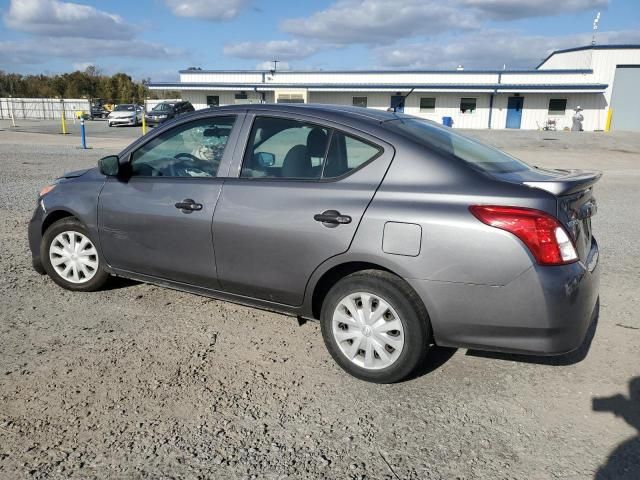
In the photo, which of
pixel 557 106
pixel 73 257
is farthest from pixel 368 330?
pixel 557 106

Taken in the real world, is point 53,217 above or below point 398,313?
above

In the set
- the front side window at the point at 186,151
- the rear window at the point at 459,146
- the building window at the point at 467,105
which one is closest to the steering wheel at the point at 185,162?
the front side window at the point at 186,151

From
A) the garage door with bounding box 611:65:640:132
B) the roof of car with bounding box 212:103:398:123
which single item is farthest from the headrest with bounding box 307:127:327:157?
the garage door with bounding box 611:65:640:132

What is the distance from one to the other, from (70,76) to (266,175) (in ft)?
250

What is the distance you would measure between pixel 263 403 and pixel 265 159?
65.2 inches

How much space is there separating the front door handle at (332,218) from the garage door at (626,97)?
45.4 metres

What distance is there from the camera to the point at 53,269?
15.2ft

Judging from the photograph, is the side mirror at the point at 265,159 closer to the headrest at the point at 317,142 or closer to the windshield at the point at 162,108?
the headrest at the point at 317,142

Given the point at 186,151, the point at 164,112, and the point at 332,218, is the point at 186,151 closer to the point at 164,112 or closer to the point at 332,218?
the point at 332,218

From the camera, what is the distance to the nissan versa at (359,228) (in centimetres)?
287

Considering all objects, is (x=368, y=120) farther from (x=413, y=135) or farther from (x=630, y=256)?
(x=630, y=256)

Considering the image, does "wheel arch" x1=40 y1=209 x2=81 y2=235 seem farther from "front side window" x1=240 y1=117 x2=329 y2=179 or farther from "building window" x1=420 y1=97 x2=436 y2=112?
"building window" x1=420 y1=97 x2=436 y2=112

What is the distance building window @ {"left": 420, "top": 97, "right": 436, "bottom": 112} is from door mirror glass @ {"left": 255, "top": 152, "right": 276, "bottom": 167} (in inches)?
1659

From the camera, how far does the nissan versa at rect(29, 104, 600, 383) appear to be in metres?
2.87
